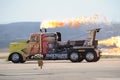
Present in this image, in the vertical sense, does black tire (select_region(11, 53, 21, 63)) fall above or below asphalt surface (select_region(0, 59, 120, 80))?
above

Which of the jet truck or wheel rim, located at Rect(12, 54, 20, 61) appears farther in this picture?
wheel rim, located at Rect(12, 54, 20, 61)

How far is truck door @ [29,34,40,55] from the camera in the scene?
47.3m

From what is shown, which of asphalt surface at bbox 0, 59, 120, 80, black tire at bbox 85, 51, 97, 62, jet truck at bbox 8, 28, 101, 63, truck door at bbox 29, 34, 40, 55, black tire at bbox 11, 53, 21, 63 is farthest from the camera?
black tire at bbox 11, 53, 21, 63

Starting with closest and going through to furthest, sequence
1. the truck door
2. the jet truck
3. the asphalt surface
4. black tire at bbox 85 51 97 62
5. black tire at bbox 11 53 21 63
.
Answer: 1. the asphalt surface
2. black tire at bbox 85 51 97 62
3. the jet truck
4. the truck door
5. black tire at bbox 11 53 21 63

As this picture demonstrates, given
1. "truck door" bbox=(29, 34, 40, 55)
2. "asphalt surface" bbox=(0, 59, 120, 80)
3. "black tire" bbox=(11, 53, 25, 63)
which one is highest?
"truck door" bbox=(29, 34, 40, 55)

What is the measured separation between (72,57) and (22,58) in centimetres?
479

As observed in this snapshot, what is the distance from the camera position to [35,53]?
47.8 meters

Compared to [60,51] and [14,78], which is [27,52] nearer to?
[60,51]

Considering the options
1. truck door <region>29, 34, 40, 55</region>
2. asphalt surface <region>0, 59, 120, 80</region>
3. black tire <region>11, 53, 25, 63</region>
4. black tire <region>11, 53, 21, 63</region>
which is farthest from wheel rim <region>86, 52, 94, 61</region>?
asphalt surface <region>0, 59, 120, 80</region>

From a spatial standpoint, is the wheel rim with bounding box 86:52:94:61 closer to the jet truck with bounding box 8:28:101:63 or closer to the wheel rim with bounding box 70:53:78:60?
the jet truck with bounding box 8:28:101:63

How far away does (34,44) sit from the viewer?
156ft

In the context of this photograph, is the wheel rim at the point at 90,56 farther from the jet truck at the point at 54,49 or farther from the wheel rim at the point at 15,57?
the wheel rim at the point at 15,57

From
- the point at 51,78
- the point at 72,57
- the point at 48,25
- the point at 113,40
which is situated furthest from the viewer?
the point at 113,40

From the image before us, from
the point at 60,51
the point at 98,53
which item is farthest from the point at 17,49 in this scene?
the point at 98,53
